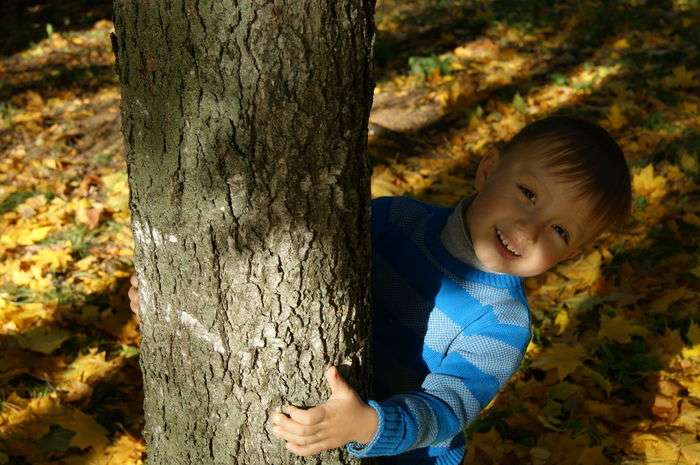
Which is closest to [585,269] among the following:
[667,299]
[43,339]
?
[667,299]

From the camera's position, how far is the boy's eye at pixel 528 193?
1766 mm

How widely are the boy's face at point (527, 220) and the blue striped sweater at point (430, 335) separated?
0.07 m

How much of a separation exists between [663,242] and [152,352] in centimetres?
293

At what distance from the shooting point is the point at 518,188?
1776 mm

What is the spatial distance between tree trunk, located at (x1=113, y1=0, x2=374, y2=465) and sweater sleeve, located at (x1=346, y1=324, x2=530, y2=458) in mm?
167

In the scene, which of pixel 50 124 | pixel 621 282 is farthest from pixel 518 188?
pixel 50 124

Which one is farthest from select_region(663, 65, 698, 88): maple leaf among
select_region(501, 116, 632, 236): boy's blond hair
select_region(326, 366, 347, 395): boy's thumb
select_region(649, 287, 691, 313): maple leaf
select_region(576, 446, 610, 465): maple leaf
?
select_region(326, 366, 347, 395): boy's thumb

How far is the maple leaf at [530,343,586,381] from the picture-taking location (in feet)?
9.74

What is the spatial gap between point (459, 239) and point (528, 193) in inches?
7.9

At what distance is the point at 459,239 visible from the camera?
6.06 feet

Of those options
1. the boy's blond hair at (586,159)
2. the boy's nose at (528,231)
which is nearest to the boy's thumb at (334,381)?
the boy's nose at (528,231)

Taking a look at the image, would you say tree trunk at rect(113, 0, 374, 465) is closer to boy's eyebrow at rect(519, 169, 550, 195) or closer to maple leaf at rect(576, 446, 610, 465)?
boy's eyebrow at rect(519, 169, 550, 195)

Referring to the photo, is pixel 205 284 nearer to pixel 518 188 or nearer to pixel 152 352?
pixel 152 352

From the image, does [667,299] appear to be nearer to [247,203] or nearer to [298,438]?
[298,438]
